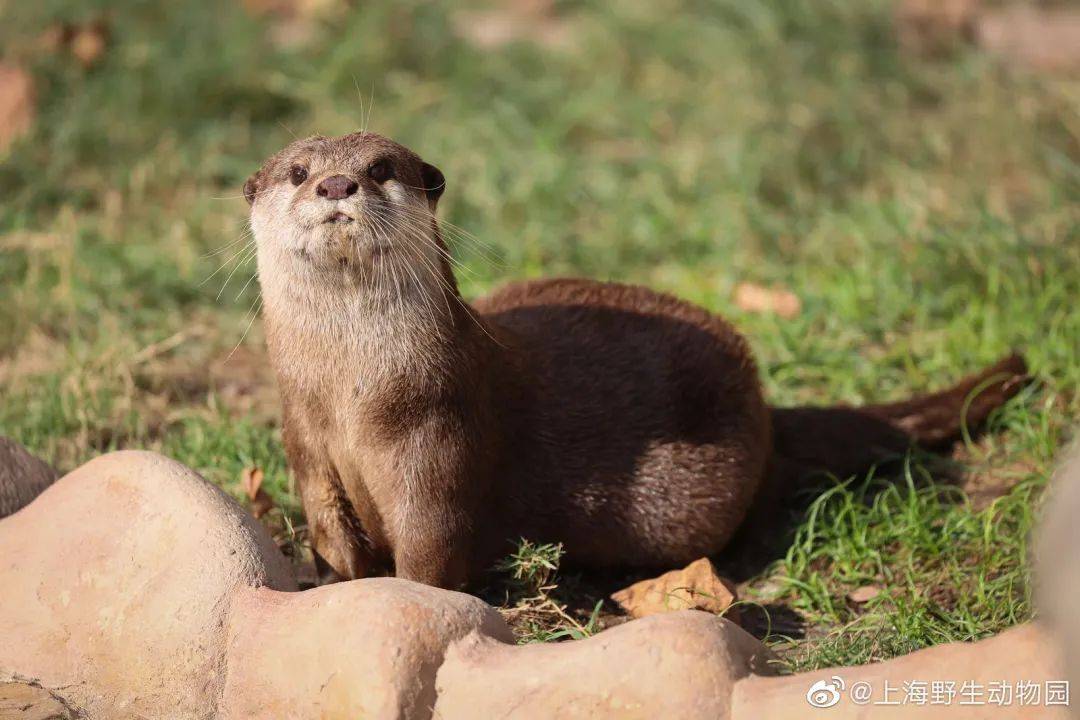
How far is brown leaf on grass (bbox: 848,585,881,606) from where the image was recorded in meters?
2.80

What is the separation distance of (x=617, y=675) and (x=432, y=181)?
1.19 metres

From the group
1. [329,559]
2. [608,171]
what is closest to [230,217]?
[608,171]

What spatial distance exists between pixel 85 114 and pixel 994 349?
338cm

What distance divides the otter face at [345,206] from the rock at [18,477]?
67 cm

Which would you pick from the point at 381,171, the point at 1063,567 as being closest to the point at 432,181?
the point at 381,171

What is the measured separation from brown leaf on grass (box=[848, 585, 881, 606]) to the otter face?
113 cm

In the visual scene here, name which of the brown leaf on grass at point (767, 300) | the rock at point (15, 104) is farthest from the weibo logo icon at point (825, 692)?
the rock at point (15, 104)

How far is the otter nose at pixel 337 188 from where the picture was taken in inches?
94.4

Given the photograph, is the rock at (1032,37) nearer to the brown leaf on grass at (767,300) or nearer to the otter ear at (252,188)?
the brown leaf on grass at (767,300)

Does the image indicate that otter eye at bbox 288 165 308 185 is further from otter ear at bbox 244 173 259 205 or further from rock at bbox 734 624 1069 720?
rock at bbox 734 624 1069 720

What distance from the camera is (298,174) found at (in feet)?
8.42

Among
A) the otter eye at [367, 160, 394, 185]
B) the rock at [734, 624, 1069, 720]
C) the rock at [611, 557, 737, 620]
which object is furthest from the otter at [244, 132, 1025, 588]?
the rock at [734, 624, 1069, 720]

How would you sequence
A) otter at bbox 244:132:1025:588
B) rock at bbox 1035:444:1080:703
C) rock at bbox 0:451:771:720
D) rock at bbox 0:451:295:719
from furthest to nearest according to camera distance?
otter at bbox 244:132:1025:588 → rock at bbox 0:451:295:719 → rock at bbox 0:451:771:720 → rock at bbox 1035:444:1080:703

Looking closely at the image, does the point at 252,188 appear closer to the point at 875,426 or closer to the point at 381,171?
the point at 381,171
